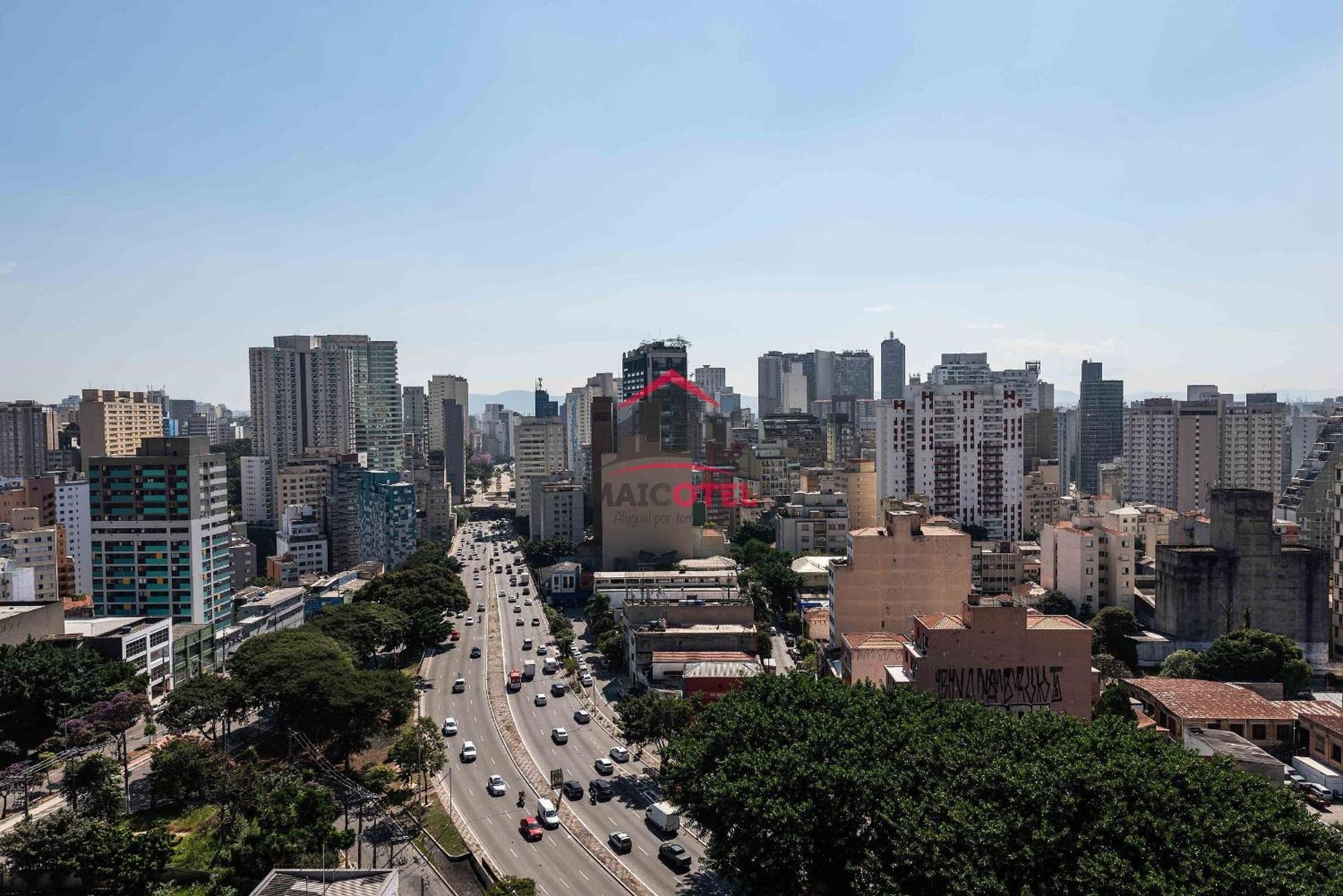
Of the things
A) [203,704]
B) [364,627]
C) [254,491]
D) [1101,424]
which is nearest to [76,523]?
[364,627]

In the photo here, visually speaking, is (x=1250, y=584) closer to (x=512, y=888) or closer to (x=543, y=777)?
(x=543, y=777)

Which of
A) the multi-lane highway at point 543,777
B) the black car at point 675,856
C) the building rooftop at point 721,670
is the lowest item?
the multi-lane highway at point 543,777

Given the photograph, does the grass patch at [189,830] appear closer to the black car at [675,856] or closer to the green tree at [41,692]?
the green tree at [41,692]

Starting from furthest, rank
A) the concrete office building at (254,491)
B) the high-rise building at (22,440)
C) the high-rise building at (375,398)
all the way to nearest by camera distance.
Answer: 1. the high-rise building at (375,398)
2. the high-rise building at (22,440)
3. the concrete office building at (254,491)

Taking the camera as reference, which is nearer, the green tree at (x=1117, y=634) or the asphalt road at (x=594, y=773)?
the asphalt road at (x=594, y=773)

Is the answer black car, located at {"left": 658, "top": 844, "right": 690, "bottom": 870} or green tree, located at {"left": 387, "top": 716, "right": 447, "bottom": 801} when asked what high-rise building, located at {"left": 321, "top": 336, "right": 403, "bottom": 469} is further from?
black car, located at {"left": 658, "top": 844, "right": 690, "bottom": 870}

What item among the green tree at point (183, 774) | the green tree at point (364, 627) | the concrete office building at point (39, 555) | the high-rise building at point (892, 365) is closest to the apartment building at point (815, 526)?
the green tree at point (364, 627)

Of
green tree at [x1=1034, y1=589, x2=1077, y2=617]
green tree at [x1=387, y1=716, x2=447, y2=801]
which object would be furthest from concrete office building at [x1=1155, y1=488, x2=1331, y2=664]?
green tree at [x1=387, y1=716, x2=447, y2=801]
